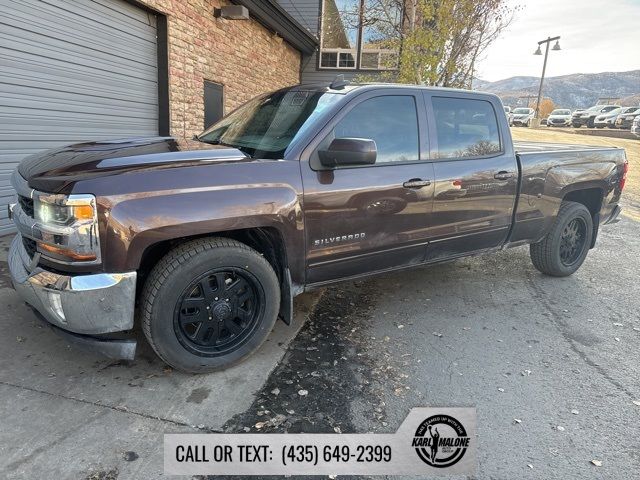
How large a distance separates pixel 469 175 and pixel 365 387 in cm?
206

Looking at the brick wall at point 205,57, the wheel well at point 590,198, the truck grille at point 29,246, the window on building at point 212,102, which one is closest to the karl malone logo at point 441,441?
the truck grille at point 29,246

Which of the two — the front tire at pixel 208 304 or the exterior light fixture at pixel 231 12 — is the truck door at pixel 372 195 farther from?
the exterior light fixture at pixel 231 12

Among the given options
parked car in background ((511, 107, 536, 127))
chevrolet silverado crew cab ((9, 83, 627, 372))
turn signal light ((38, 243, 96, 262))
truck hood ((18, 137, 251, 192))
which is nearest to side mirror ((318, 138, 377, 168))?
chevrolet silverado crew cab ((9, 83, 627, 372))

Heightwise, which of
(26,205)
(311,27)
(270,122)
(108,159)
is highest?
(311,27)

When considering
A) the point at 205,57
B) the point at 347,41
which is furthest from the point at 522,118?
the point at 205,57

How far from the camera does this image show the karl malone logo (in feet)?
7.50

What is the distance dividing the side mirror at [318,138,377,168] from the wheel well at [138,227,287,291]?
0.60 meters

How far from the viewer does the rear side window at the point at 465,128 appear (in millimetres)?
3820

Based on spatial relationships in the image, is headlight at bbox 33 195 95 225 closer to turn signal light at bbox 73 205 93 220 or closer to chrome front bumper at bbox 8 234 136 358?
turn signal light at bbox 73 205 93 220

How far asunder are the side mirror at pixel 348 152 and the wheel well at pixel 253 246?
60 cm

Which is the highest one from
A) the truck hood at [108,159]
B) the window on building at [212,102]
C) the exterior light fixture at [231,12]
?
the exterior light fixture at [231,12]

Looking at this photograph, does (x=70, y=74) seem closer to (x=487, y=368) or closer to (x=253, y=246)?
(x=253, y=246)

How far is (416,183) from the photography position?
353cm

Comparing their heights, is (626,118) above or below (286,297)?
above
